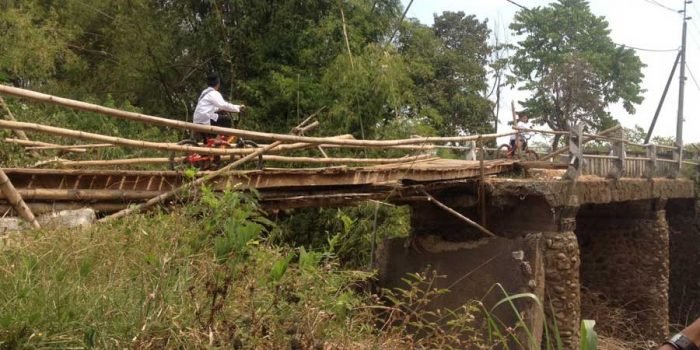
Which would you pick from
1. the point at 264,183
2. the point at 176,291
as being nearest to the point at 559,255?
the point at 264,183

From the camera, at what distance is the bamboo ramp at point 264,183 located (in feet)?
15.3

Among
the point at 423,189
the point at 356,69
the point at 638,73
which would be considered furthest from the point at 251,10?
the point at 638,73

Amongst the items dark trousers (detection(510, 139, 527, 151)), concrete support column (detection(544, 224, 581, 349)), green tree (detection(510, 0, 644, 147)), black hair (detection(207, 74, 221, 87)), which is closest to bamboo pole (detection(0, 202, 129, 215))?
black hair (detection(207, 74, 221, 87))

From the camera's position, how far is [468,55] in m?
25.8

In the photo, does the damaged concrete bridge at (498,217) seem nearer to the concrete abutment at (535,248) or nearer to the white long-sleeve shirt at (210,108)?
the concrete abutment at (535,248)

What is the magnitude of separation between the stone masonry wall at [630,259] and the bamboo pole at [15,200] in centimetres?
953

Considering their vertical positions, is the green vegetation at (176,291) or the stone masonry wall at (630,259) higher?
the green vegetation at (176,291)

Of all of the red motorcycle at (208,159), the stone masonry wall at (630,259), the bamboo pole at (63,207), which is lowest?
the stone masonry wall at (630,259)

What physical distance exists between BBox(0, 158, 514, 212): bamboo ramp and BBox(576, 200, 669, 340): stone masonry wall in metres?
4.74

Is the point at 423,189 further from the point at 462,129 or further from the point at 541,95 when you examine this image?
the point at 541,95

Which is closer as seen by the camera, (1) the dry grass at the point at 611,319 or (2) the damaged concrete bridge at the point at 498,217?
(2) the damaged concrete bridge at the point at 498,217

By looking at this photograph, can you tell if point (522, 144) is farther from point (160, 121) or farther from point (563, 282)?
point (160, 121)

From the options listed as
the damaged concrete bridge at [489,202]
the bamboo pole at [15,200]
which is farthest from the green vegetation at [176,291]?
the damaged concrete bridge at [489,202]

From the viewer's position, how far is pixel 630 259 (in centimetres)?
1239
